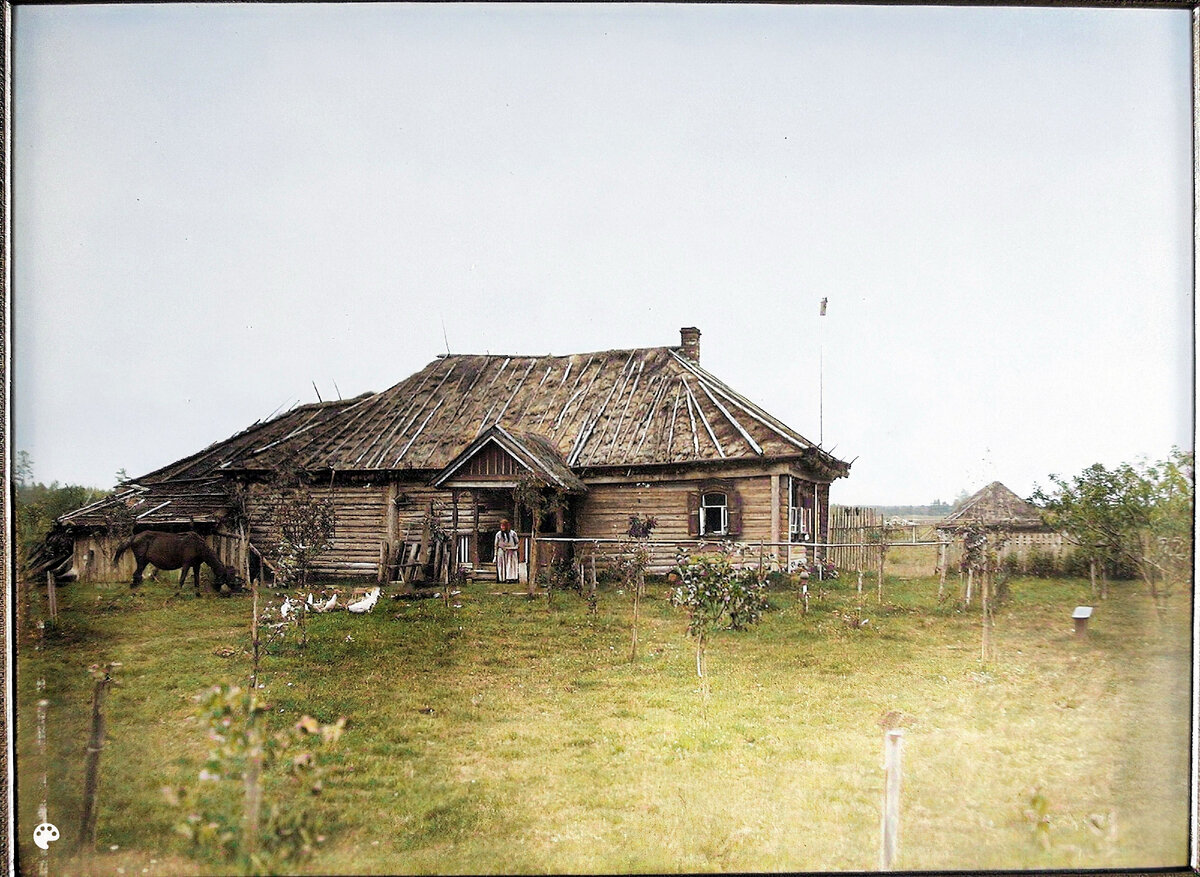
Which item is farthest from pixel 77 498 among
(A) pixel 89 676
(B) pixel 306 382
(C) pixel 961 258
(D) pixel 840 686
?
(C) pixel 961 258

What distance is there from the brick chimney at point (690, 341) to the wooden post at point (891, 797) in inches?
58.0

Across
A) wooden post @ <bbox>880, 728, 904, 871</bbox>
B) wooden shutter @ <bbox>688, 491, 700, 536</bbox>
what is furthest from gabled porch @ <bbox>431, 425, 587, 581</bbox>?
wooden post @ <bbox>880, 728, 904, 871</bbox>

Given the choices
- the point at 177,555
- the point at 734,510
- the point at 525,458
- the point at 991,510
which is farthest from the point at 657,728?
the point at 177,555

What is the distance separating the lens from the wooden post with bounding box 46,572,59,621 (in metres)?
3.06

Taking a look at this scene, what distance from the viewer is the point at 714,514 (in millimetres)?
3113

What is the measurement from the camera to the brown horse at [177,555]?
3.11m

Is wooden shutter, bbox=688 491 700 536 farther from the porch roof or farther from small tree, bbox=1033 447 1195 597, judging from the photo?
small tree, bbox=1033 447 1195 597

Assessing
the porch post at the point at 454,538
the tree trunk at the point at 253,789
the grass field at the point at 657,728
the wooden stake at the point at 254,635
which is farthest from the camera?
the porch post at the point at 454,538

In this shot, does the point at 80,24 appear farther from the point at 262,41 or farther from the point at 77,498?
the point at 77,498

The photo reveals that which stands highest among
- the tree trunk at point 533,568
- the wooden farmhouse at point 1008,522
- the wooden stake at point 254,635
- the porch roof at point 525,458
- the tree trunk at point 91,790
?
the porch roof at point 525,458

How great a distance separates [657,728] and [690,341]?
4.62 ft

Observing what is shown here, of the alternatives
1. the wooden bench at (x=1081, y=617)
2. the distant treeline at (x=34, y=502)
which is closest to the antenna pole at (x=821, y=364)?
the wooden bench at (x=1081, y=617)

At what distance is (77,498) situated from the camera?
10.2 ft

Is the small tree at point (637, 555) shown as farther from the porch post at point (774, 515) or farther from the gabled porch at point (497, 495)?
the porch post at point (774, 515)
